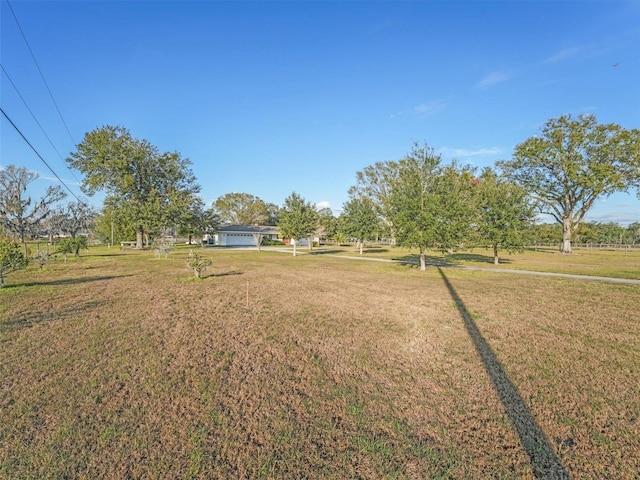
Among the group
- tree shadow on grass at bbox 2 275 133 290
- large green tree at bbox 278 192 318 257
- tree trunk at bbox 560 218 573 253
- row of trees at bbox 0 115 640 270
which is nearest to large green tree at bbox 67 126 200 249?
row of trees at bbox 0 115 640 270

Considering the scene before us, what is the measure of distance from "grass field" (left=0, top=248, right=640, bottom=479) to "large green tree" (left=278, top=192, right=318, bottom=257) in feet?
71.1

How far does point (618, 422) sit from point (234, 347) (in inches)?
206

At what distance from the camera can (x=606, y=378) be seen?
432 centimetres

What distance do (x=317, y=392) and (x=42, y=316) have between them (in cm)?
730

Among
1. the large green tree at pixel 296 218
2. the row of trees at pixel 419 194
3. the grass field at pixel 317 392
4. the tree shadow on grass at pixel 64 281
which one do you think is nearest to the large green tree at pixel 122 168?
the row of trees at pixel 419 194

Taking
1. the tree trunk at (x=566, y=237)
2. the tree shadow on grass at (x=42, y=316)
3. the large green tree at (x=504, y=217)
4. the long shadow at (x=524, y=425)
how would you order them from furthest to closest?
1. the tree trunk at (x=566, y=237)
2. the large green tree at (x=504, y=217)
3. the tree shadow on grass at (x=42, y=316)
4. the long shadow at (x=524, y=425)

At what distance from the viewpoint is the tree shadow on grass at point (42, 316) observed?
21.1 ft

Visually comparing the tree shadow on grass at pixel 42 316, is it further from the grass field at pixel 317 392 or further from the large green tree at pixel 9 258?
the large green tree at pixel 9 258

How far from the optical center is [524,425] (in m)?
3.25

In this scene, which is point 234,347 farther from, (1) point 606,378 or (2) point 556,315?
(2) point 556,315

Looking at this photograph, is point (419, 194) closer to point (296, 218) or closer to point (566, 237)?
point (296, 218)

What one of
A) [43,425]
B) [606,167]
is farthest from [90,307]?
[606,167]

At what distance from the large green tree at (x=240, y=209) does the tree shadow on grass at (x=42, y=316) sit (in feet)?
227

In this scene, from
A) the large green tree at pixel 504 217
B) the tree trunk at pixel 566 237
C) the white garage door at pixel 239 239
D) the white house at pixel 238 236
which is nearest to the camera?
the large green tree at pixel 504 217
